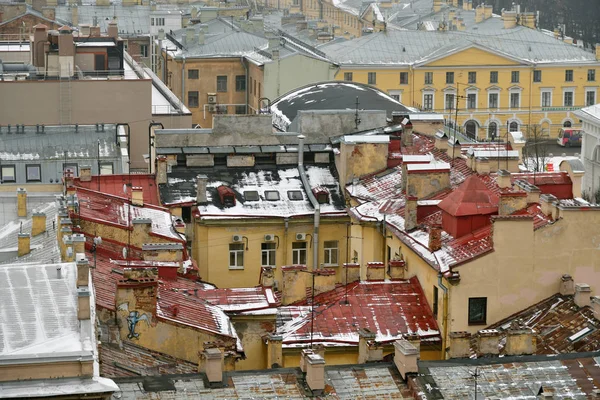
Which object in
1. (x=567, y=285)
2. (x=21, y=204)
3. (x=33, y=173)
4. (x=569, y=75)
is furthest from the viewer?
(x=569, y=75)

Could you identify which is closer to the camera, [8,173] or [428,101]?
[8,173]

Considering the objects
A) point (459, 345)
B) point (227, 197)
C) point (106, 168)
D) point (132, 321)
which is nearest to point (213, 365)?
point (132, 321)

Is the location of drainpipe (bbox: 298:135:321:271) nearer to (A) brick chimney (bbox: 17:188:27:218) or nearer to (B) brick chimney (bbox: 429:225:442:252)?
(B) brick chimney (bbox: 429:225:442:252)

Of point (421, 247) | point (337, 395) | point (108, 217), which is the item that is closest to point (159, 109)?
point (108, 217)

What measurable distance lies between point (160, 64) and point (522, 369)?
77.7m

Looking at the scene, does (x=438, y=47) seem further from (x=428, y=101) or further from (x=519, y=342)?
(x=519, y=342)

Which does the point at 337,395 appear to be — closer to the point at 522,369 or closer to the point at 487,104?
the point at 522,369

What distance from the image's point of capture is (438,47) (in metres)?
121

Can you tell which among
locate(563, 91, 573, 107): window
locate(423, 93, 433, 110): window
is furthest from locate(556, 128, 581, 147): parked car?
locate(423, 93, 433, 110): window

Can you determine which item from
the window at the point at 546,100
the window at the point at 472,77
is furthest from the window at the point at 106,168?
the window at the point at 546,100

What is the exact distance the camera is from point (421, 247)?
48.7 meters

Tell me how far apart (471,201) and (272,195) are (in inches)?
458

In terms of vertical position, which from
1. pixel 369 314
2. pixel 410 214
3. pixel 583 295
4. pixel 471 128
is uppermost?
pixel 410 214

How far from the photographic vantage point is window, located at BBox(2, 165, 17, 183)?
65250 millimetres
